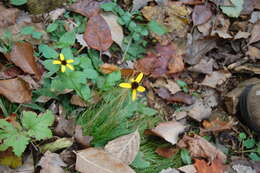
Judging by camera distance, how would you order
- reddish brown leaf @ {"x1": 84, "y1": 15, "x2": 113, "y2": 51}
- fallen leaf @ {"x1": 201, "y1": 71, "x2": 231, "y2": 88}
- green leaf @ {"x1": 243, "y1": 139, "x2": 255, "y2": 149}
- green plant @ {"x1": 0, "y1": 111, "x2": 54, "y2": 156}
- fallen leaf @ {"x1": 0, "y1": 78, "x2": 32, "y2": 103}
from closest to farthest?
1. green plant @ {"x1": 0, "y1": 111, "x2": 54, "y2": 156}
2. fallen leaf @ {"x1": 0, "y1": 78, "x2": 32, "y2": 103}
3. reddish brown leaf @ {"x1": 84, "y1": 15, "x2": 113, "y2": 51}
4. green leaf @ {"x1": 243, "y1": 139, "x2": 255, "y2": 149}
5. fallen leaf @ {"x1": 201, "y1": 71, "x2": 231, "y2": 88}

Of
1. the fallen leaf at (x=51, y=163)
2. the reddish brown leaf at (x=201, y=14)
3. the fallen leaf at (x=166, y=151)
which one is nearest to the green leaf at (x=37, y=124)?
the fallen leaf at (x=51, y=163)

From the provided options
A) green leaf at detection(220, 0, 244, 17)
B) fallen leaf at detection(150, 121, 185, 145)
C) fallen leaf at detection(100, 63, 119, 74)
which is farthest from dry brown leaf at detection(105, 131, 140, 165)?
green leaf at detection(220, 0, 244, 17)

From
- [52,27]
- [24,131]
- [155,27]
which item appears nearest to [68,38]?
[52,27]

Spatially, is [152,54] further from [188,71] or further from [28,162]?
[28,162]

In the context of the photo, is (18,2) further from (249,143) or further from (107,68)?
(249,143)

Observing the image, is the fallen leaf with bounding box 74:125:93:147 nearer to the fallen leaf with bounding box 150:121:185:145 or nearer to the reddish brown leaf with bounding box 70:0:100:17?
the fallen leaf with bounding box 150:121:185:145

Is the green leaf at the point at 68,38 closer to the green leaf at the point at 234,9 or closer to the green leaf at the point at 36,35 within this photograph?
the green leaf at the point at 36,35
